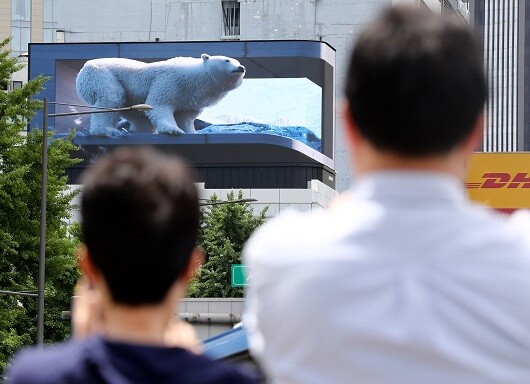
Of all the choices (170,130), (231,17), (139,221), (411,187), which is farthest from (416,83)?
(231,17)

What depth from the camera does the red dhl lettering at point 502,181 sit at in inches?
1794

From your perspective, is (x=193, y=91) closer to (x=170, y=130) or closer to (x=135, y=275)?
(x=170, y=130)

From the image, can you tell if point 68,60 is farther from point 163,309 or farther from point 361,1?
point 163,309

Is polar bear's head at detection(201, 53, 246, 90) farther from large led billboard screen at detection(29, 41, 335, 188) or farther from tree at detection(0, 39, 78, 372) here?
tree at detection(0, 39, 78, 372)

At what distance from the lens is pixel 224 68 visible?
83688 mm

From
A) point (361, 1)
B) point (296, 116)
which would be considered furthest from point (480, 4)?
point (296, 116)

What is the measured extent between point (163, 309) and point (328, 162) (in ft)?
284

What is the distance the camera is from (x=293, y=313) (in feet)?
8.83

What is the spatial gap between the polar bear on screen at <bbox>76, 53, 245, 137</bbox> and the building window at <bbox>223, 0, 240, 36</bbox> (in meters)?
12.6

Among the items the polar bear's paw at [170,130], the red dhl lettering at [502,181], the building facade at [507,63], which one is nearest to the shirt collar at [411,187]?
the red dhl lettering at [502,181]

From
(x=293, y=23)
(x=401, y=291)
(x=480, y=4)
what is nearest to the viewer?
(x=401, y=291)

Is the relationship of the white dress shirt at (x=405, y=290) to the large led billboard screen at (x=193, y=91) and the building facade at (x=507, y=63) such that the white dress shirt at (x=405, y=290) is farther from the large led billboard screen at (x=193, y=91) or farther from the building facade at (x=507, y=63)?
the building facade at (x=507, y=63)

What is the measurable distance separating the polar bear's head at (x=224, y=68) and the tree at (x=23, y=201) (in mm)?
47732

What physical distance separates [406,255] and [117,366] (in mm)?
496
